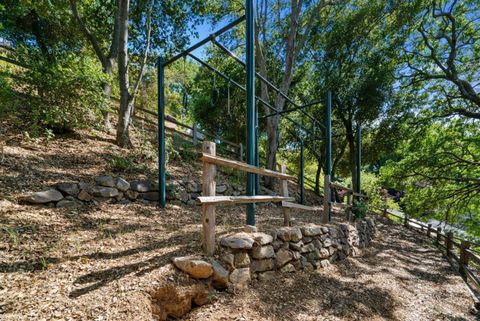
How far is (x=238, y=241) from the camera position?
2.45 meters

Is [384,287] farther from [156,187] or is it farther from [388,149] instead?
[388,149]

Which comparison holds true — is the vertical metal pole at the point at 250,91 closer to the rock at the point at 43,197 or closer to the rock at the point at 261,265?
the rock at the point at 261,265

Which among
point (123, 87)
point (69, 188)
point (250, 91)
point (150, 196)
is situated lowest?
point (150, 196)

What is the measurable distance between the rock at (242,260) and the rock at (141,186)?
8.36ft

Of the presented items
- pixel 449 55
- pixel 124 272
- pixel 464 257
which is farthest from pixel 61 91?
pixel 449 55

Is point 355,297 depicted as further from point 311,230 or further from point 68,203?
point 68,203

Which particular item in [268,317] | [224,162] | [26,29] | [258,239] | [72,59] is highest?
[26,29]

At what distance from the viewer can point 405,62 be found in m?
8.99

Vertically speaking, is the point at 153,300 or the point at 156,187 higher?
the point at 156,187

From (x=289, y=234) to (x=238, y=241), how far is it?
89 cm

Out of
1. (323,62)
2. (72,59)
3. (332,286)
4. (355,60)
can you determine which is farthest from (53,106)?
(355,60)

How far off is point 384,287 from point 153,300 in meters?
3.06

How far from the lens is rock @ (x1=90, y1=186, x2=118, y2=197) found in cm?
362

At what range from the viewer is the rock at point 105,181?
12.4ft
